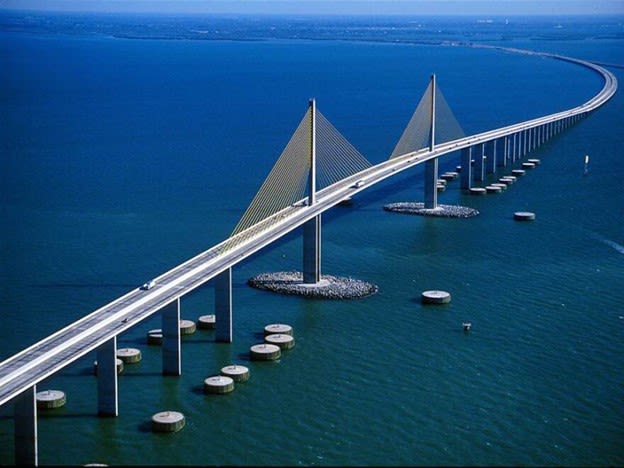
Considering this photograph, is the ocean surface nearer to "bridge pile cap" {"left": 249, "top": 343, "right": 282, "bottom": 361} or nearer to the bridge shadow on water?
the bridge shadow on water

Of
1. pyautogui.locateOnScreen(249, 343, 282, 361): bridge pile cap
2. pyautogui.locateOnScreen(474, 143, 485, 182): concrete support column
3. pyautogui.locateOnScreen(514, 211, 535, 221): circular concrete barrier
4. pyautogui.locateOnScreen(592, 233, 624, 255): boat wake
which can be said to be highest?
pyautogui.locateOnScreen(474, 143, 485, 182): concrete support column

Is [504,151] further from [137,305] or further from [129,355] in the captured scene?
[137,305]

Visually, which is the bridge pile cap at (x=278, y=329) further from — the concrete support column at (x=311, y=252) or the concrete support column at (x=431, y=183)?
the concrete support column at (x=431, y=183)

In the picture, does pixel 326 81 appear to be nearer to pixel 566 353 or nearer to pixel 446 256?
pixel 446 256

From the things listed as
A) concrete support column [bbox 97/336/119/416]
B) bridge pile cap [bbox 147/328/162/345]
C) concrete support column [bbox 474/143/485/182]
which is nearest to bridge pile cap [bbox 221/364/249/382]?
bridge pile cap [bbox 147/328/162/345]

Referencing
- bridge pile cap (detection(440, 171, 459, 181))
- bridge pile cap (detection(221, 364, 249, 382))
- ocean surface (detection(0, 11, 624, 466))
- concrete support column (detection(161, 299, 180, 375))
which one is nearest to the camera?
ocean surface (detection(0, 11, 624, 466))

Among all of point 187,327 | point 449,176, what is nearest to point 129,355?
point 187,327

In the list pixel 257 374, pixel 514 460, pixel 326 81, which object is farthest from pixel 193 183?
pixel 326 81
